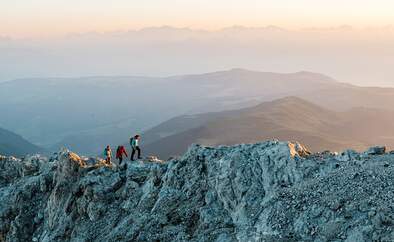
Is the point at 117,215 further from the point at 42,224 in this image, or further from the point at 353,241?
the point at 353,241

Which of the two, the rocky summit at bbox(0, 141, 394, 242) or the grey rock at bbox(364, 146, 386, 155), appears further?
the grey rock at bbox(364, 146, 386, 155)

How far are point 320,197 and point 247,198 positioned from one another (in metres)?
4.56

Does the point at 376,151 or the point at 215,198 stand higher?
the point at 376,151

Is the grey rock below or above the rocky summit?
above

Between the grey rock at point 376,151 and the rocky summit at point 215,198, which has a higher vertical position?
the grey rock at point 376,151

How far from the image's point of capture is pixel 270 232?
24.4 m

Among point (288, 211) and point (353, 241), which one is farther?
point (288, 211)

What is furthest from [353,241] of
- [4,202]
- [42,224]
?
[4,202]

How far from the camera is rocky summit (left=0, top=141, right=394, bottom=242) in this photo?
2406 cm

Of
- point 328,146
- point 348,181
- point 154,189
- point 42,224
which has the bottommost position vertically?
point 328,146

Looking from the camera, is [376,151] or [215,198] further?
[215,198]

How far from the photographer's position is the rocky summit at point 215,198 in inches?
947

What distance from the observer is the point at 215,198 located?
30094 millimetres

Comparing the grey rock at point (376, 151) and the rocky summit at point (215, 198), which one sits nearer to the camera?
the rocky summit at point (215, 198)
